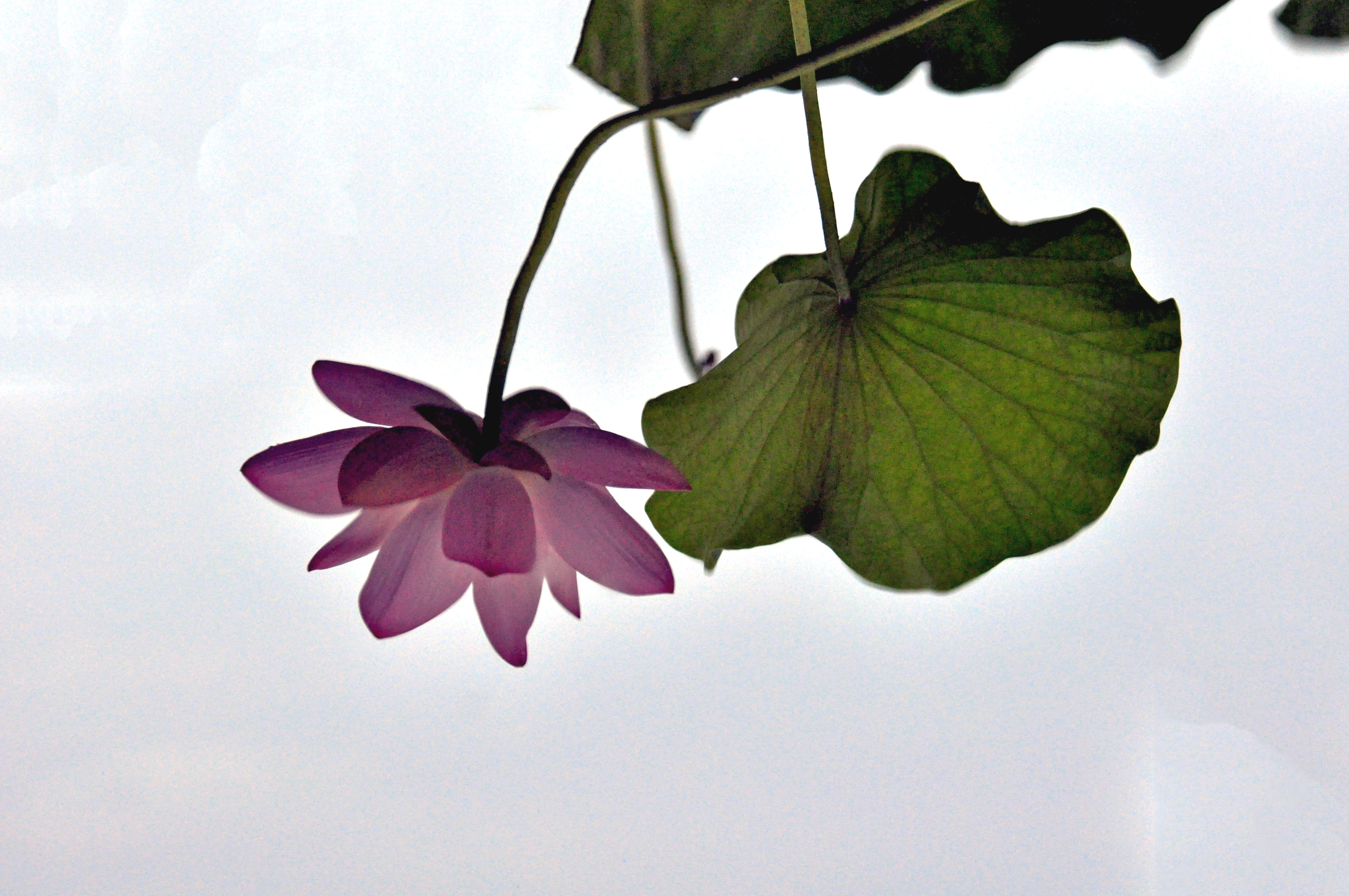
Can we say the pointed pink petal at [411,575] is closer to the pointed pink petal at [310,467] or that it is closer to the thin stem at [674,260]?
the pointed pink petal at [310,467]

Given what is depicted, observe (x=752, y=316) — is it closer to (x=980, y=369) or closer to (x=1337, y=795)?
(x=980, y=369)

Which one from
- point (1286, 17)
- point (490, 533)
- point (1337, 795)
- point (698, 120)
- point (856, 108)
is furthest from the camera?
point (1337, 795)

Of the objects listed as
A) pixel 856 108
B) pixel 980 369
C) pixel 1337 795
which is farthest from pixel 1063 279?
pixel 1337 795

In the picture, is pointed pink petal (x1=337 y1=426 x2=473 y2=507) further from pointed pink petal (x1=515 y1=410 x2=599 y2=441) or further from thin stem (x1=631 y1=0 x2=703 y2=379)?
thin stem (x1=631 y1=0 x2=703 y2=379)

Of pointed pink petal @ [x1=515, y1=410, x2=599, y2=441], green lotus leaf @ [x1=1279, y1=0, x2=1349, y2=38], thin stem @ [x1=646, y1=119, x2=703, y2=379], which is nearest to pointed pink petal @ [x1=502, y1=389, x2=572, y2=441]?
pointed pink petal @ [x1=515, y1=410, x2=599, y2=441]

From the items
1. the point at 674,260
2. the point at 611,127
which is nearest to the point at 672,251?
the point at 674,260

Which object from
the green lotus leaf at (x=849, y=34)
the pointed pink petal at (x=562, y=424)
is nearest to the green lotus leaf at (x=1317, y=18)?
the green lotus leaf at (x=849, y=34)
